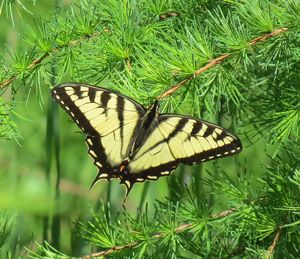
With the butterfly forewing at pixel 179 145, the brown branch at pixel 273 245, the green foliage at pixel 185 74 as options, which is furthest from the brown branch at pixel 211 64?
the brown branch at pixel 273 245

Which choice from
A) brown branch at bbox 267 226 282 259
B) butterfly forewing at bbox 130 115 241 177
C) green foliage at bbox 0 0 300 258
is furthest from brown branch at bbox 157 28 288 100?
brown branch at bbox 267 226 282 259

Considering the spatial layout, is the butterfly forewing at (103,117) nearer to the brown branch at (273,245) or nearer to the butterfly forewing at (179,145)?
the butterfly forewing at (179,145)

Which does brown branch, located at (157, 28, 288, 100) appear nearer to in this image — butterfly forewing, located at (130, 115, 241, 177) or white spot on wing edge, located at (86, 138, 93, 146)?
butterfly forewing, located at (130, 115, 241, 177)

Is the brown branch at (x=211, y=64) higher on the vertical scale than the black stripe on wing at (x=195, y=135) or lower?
higher

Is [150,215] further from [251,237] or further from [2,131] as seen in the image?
[2,131]

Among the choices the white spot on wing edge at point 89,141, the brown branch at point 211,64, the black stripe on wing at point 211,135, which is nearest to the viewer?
the brown branch at point 211,64

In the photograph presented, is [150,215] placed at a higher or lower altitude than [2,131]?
lower

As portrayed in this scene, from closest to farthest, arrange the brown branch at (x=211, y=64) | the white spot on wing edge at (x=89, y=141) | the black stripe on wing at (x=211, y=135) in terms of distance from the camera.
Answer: the brown branch at (x=211, y=64) → the black stripe on wing at (x=211, y=135) → the white spot on wing edge at (x=89, y=141)

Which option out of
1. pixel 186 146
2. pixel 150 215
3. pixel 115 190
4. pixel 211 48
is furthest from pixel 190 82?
pixel 150 215

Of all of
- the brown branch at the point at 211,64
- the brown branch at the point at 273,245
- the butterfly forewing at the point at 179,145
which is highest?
the brown branch at the point at 211,64
